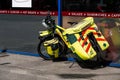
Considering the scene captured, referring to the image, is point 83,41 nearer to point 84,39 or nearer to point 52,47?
point 84,39

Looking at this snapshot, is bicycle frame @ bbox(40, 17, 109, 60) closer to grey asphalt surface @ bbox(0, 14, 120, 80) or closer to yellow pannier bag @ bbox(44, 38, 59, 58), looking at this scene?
grey asphalt surface @ bbox(0, 14, 120, 80)

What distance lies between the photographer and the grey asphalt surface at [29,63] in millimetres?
8234

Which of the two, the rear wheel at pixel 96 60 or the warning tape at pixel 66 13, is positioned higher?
the warning tape at pixel 66 13

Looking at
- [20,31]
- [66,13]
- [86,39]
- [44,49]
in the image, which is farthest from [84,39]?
[20,31]

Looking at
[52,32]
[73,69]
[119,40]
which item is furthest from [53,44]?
[119,40]

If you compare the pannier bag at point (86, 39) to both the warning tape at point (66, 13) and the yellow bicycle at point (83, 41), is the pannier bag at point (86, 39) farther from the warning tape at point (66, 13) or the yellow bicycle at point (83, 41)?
the warning tape at point (66, 13)

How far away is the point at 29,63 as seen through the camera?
9578 mm

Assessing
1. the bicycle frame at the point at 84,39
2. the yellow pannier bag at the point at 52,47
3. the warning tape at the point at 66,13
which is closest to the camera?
the bicycle frame at the point at 84,39

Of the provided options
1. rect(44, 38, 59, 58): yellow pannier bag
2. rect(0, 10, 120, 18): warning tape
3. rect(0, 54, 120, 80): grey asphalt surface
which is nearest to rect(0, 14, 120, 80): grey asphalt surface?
rect(0, 54, 120, 80): grey asphalt surface

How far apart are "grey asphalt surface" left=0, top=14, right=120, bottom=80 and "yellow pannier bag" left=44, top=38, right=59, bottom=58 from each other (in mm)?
224

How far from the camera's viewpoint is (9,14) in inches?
423

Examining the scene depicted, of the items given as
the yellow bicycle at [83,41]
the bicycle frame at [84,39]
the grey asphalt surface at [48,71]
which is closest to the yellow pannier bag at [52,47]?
the yellow bicycle at [83,41]

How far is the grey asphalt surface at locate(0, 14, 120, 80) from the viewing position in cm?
823

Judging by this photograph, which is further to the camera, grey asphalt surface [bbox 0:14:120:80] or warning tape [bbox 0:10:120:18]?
warning tape [bbox 0:10:120:18]
